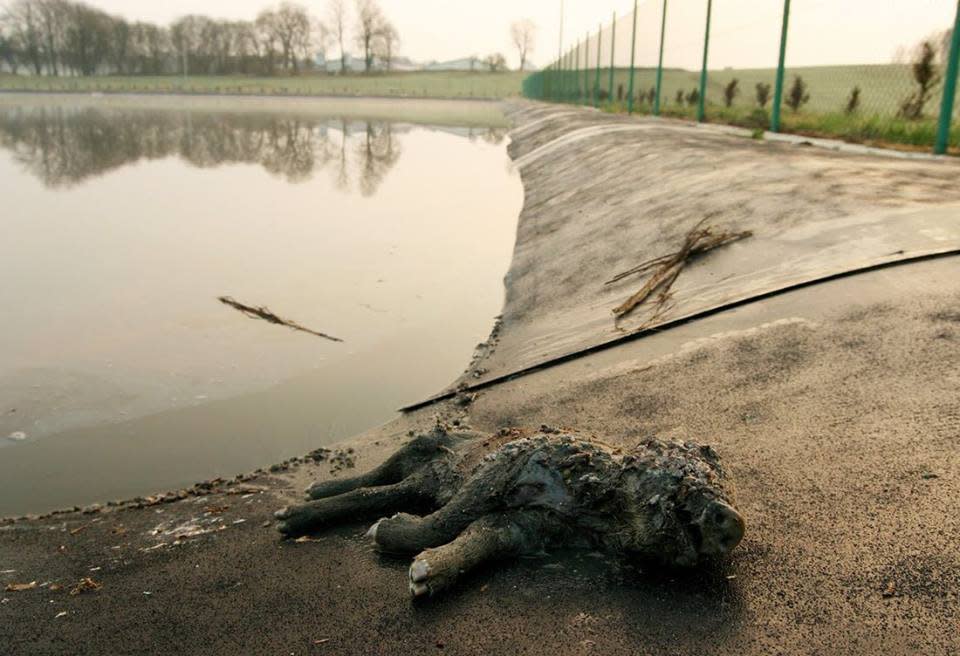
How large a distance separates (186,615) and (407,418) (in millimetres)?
2040

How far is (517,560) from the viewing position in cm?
252

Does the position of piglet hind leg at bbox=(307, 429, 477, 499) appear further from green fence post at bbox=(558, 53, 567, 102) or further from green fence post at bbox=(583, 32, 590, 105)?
green fence post at bbox=(558, 53, 567, 102)

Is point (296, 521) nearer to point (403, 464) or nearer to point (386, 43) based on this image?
point (403, 464)

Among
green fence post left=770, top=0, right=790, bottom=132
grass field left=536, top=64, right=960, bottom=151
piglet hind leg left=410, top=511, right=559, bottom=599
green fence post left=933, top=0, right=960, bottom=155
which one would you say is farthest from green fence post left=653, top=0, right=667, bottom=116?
piglet hind leg left=410, top=511, right=559, bottom=599

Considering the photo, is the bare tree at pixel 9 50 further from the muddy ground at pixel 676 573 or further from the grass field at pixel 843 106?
the muddy ground at pixel 676 573

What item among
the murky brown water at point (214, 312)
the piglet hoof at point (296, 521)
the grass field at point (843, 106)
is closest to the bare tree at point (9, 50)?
the murky brown water at point (214, 312)

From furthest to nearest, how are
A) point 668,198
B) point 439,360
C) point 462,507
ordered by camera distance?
1. point 668,198
2. point 439,360
3. point 462,507

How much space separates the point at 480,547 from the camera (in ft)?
8.02

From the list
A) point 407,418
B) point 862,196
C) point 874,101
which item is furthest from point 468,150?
point 407,418

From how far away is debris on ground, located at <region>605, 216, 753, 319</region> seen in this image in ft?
16.7

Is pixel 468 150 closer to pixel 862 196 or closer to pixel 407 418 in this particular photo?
pixel 862 196

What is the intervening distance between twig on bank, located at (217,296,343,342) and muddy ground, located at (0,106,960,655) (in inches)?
75.5

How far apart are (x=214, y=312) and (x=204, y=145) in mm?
17728

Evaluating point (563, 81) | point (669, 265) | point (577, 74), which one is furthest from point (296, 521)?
point (563, 81)
